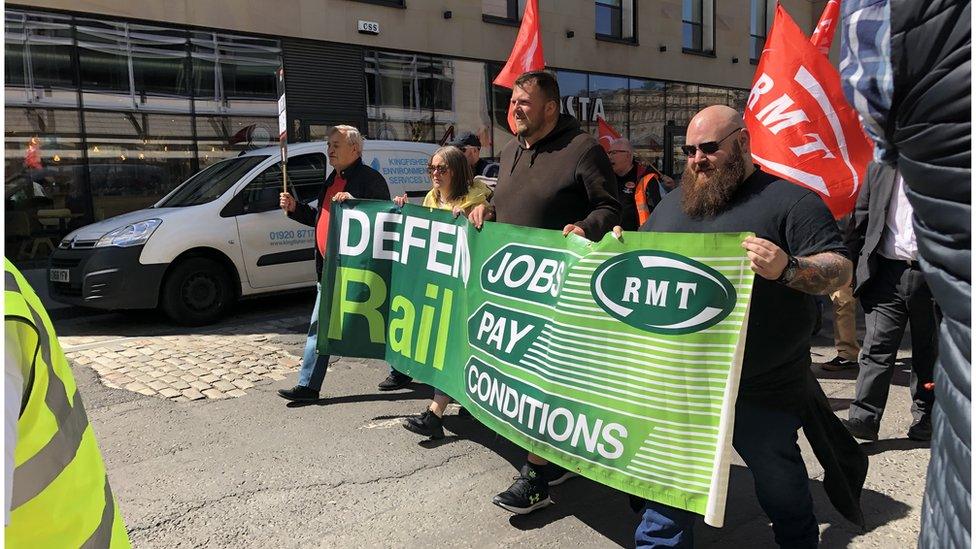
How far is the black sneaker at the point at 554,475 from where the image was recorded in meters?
3.46

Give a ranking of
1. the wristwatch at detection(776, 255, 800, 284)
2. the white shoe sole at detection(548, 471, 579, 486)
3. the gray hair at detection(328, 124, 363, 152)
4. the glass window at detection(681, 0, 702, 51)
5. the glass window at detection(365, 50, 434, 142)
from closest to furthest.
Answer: the wristwatch at detection(776, 255, 800, 284) → the white shoe sole at detection(548, 471, 579, 486) → the gray hair at detection(328, 124, 363, 152) → the glass window at detection(365, 50, 434, 142) → the glass window at detection(681, 0, 702, 51)

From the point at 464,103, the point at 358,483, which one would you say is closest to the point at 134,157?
the point at 464,103

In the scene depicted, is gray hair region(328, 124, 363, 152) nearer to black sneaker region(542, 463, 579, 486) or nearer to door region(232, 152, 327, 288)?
black sneaker region(542, 463, 579, 486)

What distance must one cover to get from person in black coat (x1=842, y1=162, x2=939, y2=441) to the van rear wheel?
6308mm

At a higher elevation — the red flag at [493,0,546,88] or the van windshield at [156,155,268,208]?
the red flag at [493,0,546,88]

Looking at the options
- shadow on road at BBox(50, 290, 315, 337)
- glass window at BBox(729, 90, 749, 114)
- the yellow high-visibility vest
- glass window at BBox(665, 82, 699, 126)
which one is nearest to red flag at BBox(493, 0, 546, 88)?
shadow on road at BBox(50, 290, 315, 337)

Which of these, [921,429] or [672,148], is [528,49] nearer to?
[921,429]

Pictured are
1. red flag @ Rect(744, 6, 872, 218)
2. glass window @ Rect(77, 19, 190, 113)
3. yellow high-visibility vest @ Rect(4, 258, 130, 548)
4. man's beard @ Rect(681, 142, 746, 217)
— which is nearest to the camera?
yellow high-visibility vest @ Rect(4, 258, 130, 548)

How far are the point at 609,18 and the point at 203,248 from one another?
53.0 feet

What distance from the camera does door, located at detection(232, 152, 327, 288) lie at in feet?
26.1

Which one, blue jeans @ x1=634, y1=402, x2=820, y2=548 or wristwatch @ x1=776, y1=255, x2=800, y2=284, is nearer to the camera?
wristwatch @ x1=776, y1=255, x2=800, y2=284

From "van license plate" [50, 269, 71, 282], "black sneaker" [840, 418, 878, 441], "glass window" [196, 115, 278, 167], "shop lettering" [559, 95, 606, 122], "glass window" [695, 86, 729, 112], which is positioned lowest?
"black sneaker" [840, 418, 878, 441]

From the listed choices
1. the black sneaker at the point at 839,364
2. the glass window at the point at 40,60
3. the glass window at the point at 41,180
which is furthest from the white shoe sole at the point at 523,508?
the glass window at the point at 40,60

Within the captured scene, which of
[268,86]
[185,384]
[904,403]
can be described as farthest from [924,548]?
[268,86]
